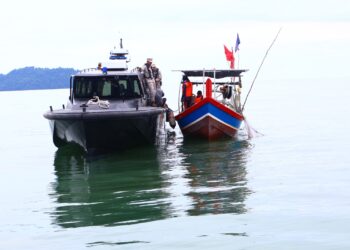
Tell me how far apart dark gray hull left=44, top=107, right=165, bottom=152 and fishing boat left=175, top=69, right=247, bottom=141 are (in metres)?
3.31

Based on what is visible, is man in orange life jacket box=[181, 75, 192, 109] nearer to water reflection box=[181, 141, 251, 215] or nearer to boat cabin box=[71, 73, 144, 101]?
water reflection box=[181, 141, 251, 215]

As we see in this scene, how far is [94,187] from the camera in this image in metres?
16.0

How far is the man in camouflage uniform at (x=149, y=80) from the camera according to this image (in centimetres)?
2342

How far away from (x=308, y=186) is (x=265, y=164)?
4.17 m

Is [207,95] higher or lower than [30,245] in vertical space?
higher

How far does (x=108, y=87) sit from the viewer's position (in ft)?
71.6

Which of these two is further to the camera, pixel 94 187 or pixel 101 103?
pixel 101 103

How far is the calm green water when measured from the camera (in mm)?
10750

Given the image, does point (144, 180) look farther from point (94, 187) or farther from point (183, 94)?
point (183, 94)

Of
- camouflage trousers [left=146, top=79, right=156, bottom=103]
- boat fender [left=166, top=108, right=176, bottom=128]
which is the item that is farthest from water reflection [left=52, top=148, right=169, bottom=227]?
boat fender [left=166, top=108, right=176, bottom=128]

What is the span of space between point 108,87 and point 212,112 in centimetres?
447

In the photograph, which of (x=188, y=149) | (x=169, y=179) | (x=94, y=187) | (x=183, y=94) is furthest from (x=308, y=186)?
(x=183, y=94)

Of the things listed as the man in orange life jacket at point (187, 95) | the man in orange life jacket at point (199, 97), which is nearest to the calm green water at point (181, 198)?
the man in orange life jacket at point (199, 97)

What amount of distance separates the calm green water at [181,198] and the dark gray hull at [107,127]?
490 mm
